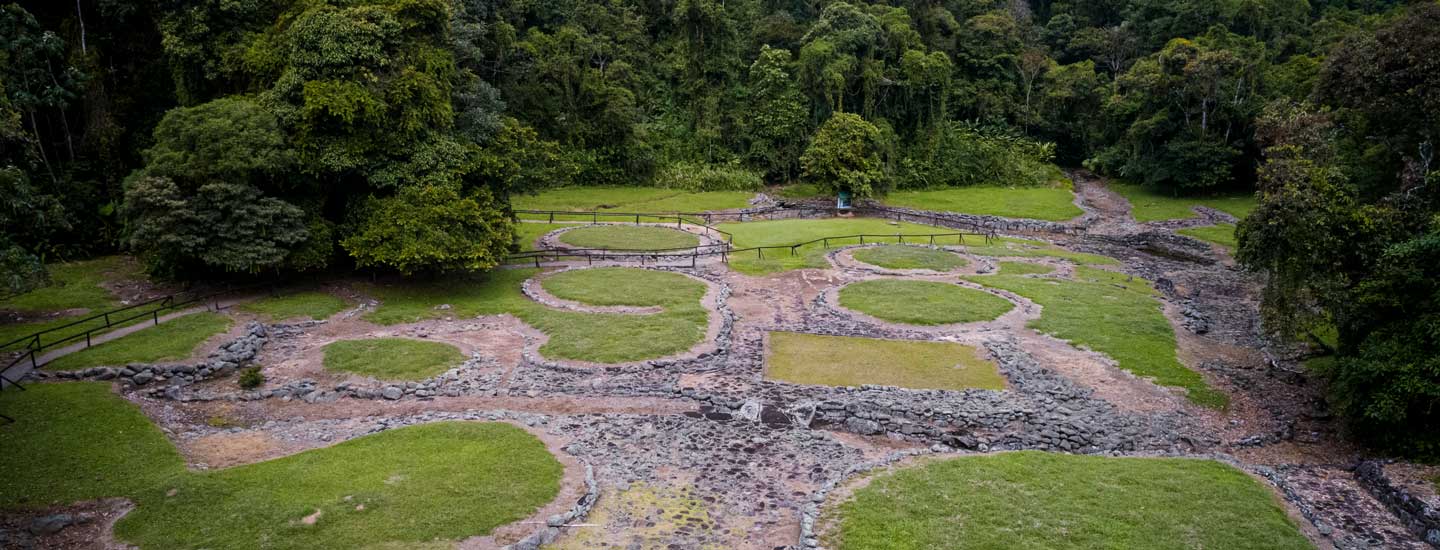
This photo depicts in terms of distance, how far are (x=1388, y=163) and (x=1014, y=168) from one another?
1610 inches

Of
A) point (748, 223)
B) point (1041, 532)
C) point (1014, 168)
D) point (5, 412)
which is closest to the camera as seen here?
point (1041, 532)

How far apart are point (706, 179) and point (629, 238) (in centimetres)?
2294

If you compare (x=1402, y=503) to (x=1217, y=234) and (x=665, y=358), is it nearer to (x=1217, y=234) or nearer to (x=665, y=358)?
(x=665, y=358)

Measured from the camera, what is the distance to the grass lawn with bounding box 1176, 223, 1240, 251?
4828 cm

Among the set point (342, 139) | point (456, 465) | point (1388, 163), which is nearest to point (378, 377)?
point (456, 465)

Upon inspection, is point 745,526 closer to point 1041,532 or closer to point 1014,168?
point 1041,532

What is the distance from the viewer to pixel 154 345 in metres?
24.5

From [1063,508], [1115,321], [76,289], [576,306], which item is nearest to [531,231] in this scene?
[576,306]

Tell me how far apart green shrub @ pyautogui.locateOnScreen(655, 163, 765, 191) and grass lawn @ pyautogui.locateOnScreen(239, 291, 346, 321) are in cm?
3932

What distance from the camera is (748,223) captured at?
2109 inches

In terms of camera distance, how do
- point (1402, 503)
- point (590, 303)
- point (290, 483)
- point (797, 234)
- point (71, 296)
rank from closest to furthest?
1. point (1402, 503)
2. point (290, 483)
3. point (71, 296)
4. point (590, 303)
5. point (797, 234)

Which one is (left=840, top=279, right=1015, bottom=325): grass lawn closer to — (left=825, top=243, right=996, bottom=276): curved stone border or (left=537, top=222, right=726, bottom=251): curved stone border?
(left=825, top=243, right=996, bottom=276): curved stone border

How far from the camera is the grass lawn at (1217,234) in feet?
158

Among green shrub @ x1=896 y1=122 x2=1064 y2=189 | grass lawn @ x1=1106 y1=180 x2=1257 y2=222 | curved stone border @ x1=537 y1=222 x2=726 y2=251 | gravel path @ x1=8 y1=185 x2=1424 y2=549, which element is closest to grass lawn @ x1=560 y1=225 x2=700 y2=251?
curved stone border @ x1=537 y1=222 x2=726 y2=251
